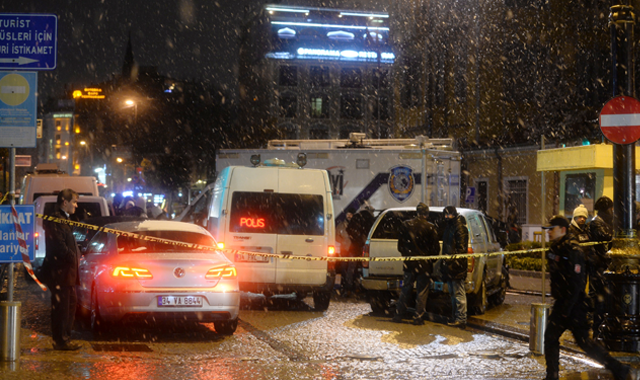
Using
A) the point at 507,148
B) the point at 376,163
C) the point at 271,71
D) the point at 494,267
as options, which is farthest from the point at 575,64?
the point at 271,71

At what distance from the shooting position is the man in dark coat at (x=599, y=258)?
9695 mm

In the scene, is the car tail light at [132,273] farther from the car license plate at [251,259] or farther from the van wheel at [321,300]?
the van wheel at [321,300]

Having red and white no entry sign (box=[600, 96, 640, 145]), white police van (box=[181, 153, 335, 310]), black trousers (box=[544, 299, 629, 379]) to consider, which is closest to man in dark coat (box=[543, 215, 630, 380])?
black trousers (box=[544, 299, 629, 379])

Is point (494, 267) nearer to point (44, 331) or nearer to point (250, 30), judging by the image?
point (44, 331)

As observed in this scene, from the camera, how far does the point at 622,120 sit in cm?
907

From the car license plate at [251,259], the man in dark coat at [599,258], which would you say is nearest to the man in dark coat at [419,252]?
the man in dark coat at [599,258]

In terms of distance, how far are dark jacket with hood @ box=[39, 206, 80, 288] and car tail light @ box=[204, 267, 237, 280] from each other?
167 centimetres

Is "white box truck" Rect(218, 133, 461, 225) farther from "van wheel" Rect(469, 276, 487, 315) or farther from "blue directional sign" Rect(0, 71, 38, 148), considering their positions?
"blue directional sign" Rect(0, 71, 38, 148)

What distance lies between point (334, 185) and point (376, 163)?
3.66 ft

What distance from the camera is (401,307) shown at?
1155 cm

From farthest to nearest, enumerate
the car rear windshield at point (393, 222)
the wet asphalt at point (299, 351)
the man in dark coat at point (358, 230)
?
the man in dark coat at point (358, 230), the car rear windshield at point (393, 222), the wet asphalt at point (299, 351)

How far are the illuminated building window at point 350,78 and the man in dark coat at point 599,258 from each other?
73735 mm

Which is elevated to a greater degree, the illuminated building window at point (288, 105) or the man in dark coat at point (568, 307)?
the illuminated building window at point (288, 105)

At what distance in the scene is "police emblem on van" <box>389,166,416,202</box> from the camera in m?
17.6
